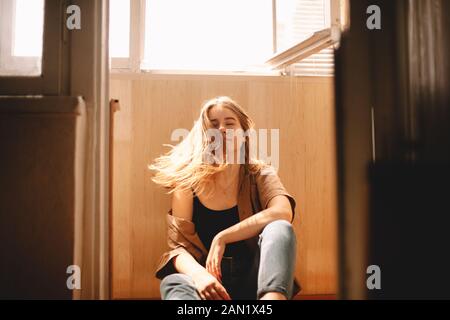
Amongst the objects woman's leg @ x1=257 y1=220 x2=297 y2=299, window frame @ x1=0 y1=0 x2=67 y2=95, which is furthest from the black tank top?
window frame @ x1=0 y1=0 x2=67 y2=95


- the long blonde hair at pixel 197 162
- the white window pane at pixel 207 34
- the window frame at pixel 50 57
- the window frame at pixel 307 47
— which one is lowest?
the long blonde hair at pixel 197 162

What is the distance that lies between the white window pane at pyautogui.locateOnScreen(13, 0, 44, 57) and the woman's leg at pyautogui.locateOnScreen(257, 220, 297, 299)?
803 millimetres

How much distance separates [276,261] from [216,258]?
0.21 metres

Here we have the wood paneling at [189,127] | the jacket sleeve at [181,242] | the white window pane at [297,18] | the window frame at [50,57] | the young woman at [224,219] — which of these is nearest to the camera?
the window frame at [50,57]

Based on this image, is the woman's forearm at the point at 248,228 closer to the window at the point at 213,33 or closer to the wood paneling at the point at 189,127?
the wood paneling at the point at 189,127

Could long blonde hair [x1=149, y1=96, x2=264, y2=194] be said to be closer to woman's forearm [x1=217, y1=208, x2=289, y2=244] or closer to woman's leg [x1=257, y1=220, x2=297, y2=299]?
woman's forearm [x1=217, y1=208, x2=289, y2=244]

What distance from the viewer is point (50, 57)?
948 mm

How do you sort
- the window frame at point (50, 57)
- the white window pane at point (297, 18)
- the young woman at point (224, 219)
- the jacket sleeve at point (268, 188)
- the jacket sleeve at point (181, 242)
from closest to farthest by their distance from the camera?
the window frame at point (50, 57) → the young woman at point (224, 219) → the jacket sleeve at point (181, 242) → the jacket sleeve at point (268, 188) → the white window pane at point (297, 18)

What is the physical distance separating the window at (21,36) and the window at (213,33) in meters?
0.76

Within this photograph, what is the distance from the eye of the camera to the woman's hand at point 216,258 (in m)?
1.15

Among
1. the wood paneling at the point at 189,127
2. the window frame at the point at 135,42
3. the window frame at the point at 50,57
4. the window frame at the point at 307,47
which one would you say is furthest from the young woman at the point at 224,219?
the window frame at the point at 50,57
